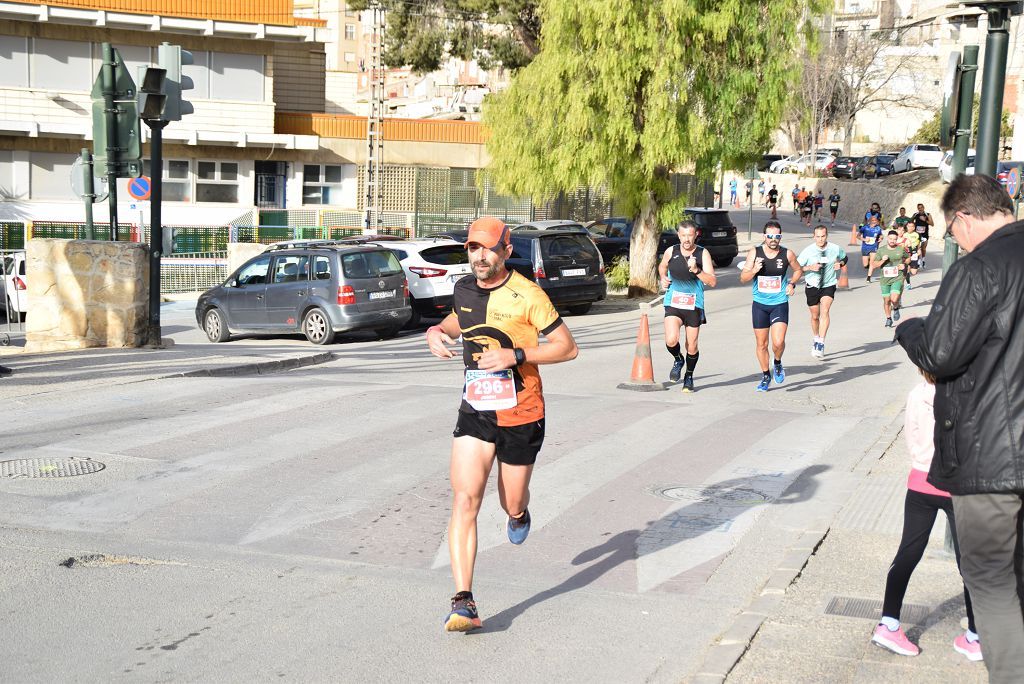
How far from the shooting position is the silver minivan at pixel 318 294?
20062mm

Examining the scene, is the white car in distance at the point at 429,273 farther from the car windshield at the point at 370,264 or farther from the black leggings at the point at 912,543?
the black leggings at the point at 912,543

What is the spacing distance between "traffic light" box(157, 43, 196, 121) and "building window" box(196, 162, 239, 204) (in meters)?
24.1

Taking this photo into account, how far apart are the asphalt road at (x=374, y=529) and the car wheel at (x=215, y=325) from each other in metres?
7.49

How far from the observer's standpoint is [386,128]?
143 ft

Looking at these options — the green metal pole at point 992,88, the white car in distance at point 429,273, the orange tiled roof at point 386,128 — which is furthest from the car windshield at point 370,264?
the orange tiled roof at point 386,128

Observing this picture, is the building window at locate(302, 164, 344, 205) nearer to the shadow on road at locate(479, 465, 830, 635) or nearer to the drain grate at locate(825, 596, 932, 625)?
the shadow on road at locate(479, 465, 830, 635)

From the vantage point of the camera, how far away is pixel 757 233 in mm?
52281

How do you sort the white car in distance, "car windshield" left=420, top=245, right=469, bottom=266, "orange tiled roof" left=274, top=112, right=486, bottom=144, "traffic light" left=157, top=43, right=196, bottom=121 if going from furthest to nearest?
"orange tiled roof" left=274, top=112, right=486, bottom=144 < "car windshield" left=420, top=245, right=469, bottom=266 < the white car in distance < "traffic light" left=157, top=43, right=196, bottom=121

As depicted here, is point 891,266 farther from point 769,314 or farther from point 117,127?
point 117,127

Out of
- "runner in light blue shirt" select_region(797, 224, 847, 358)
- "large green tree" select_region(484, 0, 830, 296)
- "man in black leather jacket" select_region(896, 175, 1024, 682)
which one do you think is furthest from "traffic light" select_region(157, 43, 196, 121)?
"man in black leather jacket" select_region(896, 175, 1024, 682)

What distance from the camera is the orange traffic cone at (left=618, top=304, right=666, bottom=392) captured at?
14078mm

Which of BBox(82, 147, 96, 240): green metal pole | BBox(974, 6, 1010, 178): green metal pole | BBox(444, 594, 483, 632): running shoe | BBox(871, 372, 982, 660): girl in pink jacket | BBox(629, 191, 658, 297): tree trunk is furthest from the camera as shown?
BBox(629, 191, 658, 297): tree trunk

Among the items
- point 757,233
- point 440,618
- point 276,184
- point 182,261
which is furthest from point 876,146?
point 440,618

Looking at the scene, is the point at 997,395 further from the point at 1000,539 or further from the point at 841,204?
A: the point at 841,204
